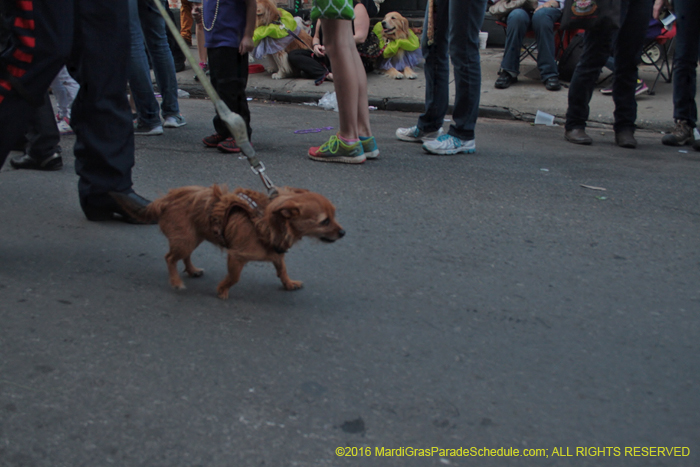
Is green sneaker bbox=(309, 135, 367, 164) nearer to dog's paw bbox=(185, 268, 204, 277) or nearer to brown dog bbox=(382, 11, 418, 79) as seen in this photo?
dog's paw bbox=(185, 268, 204, 277)

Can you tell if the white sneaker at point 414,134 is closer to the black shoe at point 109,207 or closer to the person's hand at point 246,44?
the person's hand at point 246,44

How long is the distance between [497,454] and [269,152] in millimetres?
3760

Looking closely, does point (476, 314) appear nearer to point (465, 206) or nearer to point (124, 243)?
point (465, 206)

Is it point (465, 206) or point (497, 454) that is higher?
point (465, 206)

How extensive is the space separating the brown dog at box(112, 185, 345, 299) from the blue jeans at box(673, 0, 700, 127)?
182 inches

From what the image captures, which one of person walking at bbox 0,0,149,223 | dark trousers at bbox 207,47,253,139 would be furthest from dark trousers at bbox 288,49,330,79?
person walking at bbox 0,0,149,223

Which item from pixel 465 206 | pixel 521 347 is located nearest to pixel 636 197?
pixel 465 206

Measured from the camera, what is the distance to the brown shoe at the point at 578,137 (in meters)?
5.62

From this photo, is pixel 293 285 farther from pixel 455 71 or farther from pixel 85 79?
pixel 455 71

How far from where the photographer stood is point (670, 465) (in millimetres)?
1683

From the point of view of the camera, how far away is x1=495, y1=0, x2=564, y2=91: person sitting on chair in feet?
24.6

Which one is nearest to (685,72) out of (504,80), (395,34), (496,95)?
(496,95)

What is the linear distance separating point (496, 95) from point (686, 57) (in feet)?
7.97

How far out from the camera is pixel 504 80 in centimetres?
774
